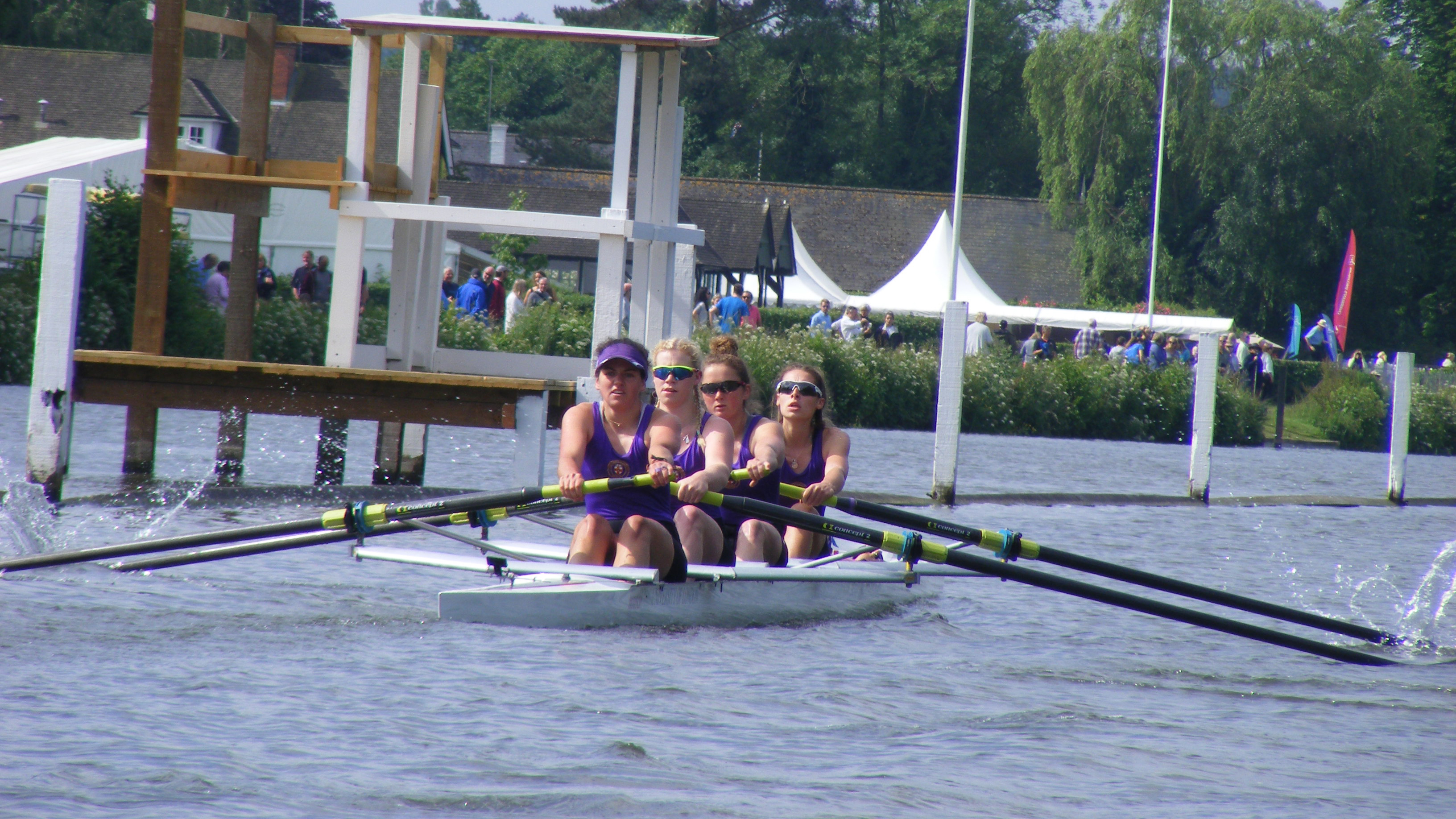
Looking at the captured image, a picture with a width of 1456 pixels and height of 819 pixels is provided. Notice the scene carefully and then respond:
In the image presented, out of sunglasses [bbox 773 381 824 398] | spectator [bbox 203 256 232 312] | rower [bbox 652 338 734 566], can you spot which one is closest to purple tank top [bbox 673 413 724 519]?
rower [bbox 652 338 734 566]

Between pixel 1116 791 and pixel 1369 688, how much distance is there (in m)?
2.47

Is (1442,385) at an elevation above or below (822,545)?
above

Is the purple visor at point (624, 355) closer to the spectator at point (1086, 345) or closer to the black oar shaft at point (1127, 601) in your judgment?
the black oar shaft at point (1127, 601)

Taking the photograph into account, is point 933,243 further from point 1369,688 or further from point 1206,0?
point 1369,688

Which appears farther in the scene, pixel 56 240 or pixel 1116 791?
pixel 56 240

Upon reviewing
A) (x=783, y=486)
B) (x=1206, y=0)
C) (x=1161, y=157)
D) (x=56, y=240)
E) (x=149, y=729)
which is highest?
(x=1206, y=0)

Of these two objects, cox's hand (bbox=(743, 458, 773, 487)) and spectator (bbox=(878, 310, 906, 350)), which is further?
spectator (bbox=(878, 310, 906, 350))

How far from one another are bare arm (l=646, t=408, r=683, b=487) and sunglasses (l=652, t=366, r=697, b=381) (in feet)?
0.60

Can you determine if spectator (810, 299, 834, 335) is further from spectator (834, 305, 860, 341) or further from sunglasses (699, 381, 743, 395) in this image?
sunglasses (699, 381, 743, 395)

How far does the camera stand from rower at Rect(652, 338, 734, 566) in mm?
6707

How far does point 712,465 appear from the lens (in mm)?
6703

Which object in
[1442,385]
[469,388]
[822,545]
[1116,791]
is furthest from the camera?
[1442,385]

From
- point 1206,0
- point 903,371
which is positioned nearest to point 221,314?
point 903,371

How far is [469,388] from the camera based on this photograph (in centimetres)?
994
